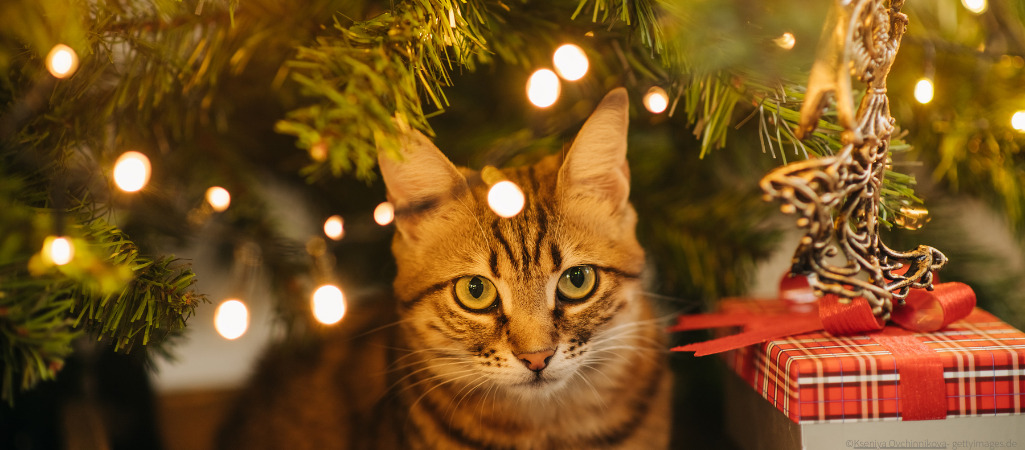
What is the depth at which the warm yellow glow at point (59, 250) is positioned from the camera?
16.8 inches

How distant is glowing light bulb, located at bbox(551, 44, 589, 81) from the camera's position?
55 centimetres

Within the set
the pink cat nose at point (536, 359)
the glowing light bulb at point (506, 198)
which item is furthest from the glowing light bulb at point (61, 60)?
the pink cat nose at point (536, 359)

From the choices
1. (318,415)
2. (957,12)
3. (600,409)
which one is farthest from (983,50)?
(318,415)

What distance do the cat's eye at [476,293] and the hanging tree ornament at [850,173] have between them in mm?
316

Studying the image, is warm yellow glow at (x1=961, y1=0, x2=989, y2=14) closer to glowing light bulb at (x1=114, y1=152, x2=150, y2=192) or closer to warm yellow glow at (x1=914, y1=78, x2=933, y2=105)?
warm yellow glow at (x1=914, y1=78, x2=933, y2=105)

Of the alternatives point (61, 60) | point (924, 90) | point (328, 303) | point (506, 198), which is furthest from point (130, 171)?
point (924, 90)

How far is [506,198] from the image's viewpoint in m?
0.58

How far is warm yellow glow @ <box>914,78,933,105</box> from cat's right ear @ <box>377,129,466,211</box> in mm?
573

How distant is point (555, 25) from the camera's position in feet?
2.11

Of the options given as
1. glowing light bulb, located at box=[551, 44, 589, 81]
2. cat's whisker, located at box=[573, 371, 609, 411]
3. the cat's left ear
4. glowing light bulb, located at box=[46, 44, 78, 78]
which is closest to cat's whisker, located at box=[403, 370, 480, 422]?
cat's whisker, located at box=[573, 371, 609, 411]

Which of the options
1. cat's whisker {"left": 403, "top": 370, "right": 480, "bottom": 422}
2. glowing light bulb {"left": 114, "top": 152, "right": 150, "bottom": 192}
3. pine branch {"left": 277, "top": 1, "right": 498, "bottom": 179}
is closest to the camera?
pine branch {"left": 277, "top": 1, "right": 498, "bottom": 179}

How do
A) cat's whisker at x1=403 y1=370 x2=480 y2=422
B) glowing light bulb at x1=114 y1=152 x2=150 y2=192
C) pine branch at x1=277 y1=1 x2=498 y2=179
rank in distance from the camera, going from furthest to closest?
cat's whisker at x1=403 y1=370 x2=480 y2=422, glowing light bulb at x1=114 y1=152 x2=150 y2=192, pine branch at x1=277 y1=1 x2=498 y2=179

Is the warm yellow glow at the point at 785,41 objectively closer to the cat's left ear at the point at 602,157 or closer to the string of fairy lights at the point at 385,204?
the string of fairy lights at the point at 385,204

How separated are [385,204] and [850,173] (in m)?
0.51
